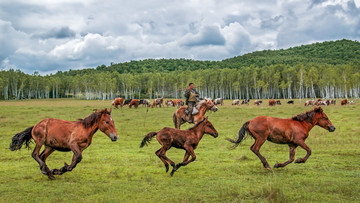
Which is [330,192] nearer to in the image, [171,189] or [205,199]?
[205,199]

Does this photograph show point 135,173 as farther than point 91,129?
Yes

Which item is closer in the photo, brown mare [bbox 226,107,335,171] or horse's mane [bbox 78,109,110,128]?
horse's mane [bbox 78,109,110,128]

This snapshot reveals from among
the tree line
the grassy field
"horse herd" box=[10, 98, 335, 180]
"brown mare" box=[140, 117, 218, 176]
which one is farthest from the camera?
the tree line

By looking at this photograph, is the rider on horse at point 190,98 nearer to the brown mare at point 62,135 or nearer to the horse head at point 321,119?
the horse head at point 321,119

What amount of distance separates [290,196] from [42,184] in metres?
6.49

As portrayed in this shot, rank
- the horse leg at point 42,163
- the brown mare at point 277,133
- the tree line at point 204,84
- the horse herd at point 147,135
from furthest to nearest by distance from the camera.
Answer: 1. the tree line at point 204,84
2. the brown mare at point 277,133
3. the horse herd at point 147,135
4. the horse leg at point 42,163

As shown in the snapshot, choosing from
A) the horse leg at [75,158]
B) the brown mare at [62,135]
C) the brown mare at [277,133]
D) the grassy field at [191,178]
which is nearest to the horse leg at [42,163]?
the brown mare at [62,135]

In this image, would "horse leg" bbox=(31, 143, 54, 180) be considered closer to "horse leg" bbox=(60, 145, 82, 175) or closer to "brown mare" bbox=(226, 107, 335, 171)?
"horse leg" bbox=(60, 145, 82, 175)

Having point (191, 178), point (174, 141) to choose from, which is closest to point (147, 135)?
point (174, 141)

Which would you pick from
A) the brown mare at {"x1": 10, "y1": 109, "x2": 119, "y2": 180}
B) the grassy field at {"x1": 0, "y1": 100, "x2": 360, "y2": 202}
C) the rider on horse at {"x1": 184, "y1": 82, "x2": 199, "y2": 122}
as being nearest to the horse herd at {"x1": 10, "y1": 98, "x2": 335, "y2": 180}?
the brown mare at {"x1": 10, "y1": 109, "x2": 119, "y2": 180}

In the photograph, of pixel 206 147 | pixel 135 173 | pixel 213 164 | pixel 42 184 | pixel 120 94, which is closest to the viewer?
pixel 42 184

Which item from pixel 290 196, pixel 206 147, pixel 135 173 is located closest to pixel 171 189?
pixel 135 173

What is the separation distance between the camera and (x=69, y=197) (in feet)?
22.7

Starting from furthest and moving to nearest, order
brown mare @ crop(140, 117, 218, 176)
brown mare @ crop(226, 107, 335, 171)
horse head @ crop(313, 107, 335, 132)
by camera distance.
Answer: horse head @ crop(313, 107, 335, 132) < brown mare @ crop(226, 107, 335, 171) < brown mare @ crop(140, 117, 218, 176)
